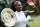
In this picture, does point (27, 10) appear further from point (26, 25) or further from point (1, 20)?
point (1, 20)

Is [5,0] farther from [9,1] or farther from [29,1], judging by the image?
[29,1]

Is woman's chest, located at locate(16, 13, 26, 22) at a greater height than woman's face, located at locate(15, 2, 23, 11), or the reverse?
woman's face, located at locate(15, 2, 23, 11)

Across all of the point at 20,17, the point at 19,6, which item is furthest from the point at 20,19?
the point at 19,6

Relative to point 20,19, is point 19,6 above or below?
above

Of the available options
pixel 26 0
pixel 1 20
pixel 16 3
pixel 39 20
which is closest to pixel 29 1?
pixel 26 0

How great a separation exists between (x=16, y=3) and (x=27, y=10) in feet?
0.61

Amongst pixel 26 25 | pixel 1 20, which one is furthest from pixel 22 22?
pixel 1 20

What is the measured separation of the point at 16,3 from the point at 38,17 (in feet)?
1.23

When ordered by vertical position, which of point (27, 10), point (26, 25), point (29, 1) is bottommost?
point (26, 25)

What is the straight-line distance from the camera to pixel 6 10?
1.83m

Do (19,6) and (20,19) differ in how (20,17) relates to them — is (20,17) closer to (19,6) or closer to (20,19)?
(20,19)

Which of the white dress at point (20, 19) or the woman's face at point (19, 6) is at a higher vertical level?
the woman's face at point (19, 6)

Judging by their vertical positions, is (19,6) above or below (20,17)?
above

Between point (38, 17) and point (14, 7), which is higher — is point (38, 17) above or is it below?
below
